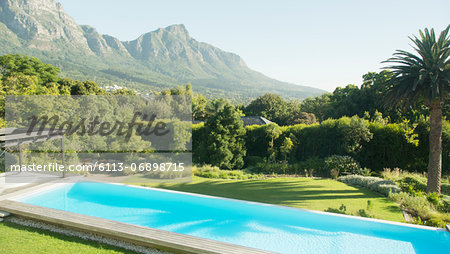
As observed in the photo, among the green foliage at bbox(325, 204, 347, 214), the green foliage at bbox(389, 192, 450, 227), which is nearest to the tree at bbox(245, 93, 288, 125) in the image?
the green foliage at bbox(389, 192, 450, 227)

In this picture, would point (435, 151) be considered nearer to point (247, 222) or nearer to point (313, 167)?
point (313, 167)

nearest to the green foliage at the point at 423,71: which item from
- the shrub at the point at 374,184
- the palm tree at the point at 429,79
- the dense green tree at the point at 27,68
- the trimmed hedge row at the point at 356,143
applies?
the palm tree at the point at 429,79

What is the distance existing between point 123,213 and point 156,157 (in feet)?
22.9

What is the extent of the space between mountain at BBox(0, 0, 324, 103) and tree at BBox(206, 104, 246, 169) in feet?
182

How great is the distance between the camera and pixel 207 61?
147500 mm

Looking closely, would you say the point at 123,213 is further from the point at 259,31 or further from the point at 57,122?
the point at 259,31

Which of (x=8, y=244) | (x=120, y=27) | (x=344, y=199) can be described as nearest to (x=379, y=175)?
(x=344, y=199)

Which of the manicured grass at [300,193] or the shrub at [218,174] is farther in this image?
the shrub at [218,174]

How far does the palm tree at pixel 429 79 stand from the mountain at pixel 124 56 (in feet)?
206

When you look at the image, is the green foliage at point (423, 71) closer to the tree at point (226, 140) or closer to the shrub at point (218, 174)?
the shrub at point (218, 174)

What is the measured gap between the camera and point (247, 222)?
6.64 meters

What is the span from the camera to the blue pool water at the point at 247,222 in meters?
5.42

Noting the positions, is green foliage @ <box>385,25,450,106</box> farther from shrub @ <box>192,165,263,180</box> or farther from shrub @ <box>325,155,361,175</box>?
shrub @ <box>192,165,263,180</box>

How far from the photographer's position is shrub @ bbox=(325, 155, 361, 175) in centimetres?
1180
